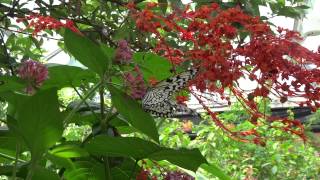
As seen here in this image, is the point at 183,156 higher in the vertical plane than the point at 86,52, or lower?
lower

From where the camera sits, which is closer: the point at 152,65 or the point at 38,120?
the point at 38,120

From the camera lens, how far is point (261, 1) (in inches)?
48.0

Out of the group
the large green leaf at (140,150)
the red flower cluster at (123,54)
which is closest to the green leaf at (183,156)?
the large green leaf at (140,150)

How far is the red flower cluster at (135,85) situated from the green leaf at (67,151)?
0.35ft

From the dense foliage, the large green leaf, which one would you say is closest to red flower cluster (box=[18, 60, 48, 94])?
the dense foliage

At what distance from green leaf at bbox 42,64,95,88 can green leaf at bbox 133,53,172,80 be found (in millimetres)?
84

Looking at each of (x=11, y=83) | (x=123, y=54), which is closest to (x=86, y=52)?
(x=123, y=54)

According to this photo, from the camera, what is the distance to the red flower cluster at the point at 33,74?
0.72 meters

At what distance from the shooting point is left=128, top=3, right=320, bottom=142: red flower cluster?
70 centimetres

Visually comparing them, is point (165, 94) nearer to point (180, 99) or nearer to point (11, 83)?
point (180, 99)

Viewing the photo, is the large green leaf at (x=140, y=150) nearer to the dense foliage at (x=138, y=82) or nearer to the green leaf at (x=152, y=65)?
the dense foliage at (x=138, y=82)

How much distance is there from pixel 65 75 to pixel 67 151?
14 cm

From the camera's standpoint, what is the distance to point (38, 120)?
2.11 ft

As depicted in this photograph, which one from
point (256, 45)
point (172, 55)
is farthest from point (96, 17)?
point (256, 45)
